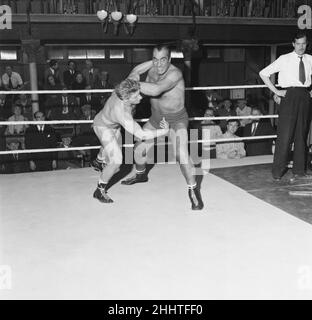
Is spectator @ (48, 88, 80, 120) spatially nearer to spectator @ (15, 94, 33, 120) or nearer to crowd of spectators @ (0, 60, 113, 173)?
crowd of spectators @ (0, 60, 113, 173)

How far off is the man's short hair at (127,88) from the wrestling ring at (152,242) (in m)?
0.85

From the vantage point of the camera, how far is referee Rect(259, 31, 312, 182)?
372 centimetres

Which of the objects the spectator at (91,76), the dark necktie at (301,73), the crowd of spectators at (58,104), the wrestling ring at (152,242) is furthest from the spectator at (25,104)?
the dark necktie at (301,73)

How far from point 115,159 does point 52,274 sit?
4.21ft

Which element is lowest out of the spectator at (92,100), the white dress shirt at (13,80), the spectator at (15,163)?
the spectator at (15,163)

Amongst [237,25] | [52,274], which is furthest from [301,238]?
[237,25]

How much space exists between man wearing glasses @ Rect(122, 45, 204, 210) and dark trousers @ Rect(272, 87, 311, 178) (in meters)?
0.96

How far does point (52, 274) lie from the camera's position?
2.22 meters

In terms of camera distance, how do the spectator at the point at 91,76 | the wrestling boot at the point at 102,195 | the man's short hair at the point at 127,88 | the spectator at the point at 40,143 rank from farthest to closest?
the spectator at the point at 91,76 → the spectator at the point at 40,143 → the wrestling boot at the point at 102,195 → the man's short hair at the point at 127,88

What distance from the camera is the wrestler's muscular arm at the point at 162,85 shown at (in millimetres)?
3191

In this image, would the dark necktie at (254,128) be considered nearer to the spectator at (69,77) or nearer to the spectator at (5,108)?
the spectator at (69,77)

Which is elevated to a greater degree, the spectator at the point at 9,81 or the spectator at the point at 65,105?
the spectator at the point at 9,81

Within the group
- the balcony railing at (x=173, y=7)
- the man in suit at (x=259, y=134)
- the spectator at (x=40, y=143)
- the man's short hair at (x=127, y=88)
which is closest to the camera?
the man's short hair at (x=127, y=88)

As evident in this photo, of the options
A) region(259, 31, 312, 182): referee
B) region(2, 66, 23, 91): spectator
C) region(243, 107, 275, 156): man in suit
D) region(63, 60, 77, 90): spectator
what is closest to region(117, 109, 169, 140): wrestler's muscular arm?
region(259, 31, 312, 182): referee
